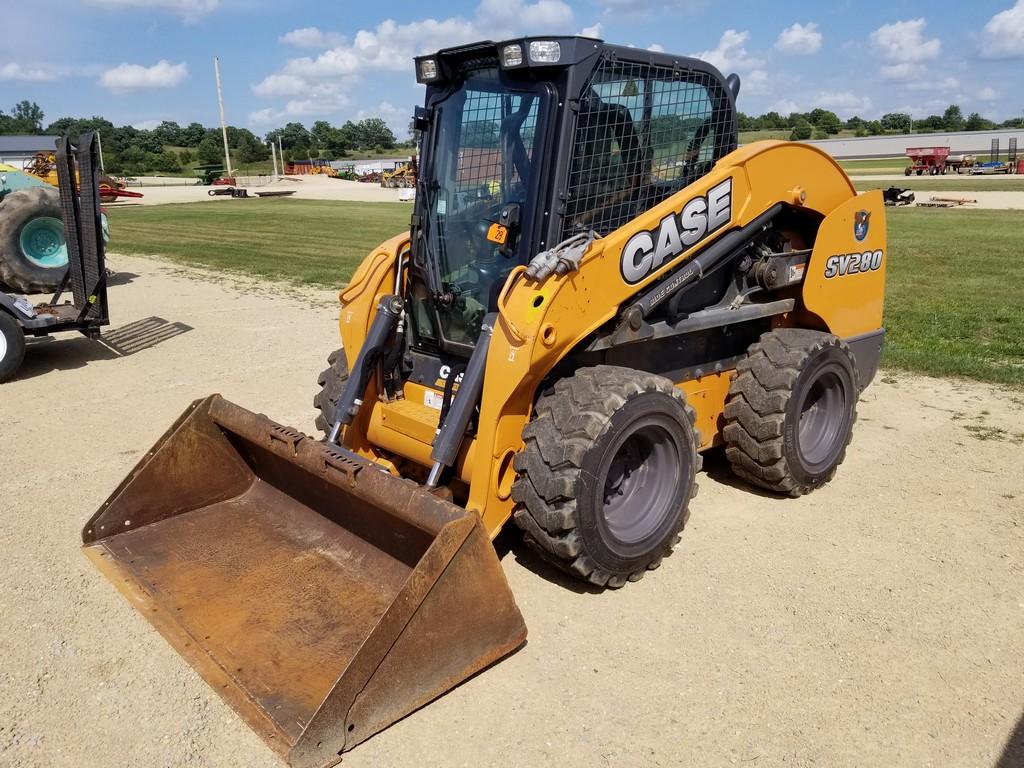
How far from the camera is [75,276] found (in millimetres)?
8445

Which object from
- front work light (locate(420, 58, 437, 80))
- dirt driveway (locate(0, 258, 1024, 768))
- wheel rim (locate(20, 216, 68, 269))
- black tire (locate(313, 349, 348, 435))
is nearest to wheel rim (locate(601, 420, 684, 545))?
dirt driveway (locate(0, 258, 1024, 768))

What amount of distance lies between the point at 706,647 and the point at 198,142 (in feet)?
359

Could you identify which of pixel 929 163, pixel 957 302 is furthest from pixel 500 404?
pixel 929 163

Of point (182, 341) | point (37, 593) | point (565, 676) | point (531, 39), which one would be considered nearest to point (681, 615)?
point (565, 676)

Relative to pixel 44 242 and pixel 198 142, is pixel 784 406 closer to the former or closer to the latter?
pixel 44 242

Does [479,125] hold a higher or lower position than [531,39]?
lower

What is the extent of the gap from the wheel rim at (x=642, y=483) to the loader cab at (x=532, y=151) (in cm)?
100

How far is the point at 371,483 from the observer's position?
3.58m

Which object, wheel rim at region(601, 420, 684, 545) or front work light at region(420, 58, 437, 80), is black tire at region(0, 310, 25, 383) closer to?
front work light at region(420, 58, 437, 80)

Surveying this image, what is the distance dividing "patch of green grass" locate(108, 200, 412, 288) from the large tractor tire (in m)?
3.54

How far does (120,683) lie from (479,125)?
3043 millimetres

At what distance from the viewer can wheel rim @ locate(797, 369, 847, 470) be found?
5.20 meters

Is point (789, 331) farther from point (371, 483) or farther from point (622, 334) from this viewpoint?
point (371, 483)

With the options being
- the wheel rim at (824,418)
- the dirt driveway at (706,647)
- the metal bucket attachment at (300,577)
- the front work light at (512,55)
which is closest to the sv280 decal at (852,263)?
the wheel rim at (824,418)
